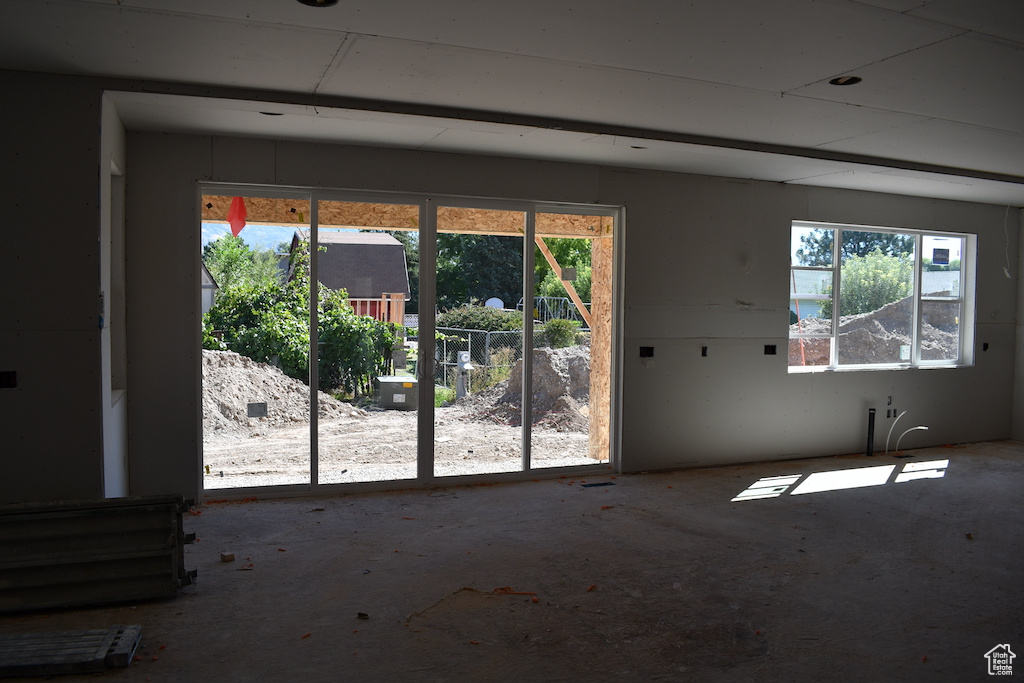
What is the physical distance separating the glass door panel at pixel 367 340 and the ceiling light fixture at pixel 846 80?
10.4 ft

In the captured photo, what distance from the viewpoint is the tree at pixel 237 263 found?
208 inches

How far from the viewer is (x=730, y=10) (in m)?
3.01

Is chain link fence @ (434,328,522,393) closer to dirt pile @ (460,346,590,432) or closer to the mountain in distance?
dirt pile @ (460,346,590,432)

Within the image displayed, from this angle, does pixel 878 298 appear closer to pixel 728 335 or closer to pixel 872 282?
pixel 872 282

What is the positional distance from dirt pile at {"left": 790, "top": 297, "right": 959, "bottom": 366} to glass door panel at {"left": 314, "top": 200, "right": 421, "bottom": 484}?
407cm

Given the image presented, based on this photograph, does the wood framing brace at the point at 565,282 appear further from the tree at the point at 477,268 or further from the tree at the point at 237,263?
the tree at the point at 237,263

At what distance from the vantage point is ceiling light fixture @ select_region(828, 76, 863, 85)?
389 centimetres

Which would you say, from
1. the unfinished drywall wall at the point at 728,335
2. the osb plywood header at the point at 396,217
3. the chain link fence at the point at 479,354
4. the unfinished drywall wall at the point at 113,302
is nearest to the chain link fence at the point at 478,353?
the chain link fence at the point at 479,354

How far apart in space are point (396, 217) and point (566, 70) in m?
2.30

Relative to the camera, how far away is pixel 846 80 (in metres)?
3.94

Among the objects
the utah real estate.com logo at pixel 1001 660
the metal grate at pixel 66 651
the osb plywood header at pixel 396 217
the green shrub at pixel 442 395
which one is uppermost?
the osb plywood header at pixel 396 217

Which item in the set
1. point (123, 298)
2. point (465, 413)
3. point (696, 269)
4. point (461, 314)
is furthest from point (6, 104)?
point (696, 269)

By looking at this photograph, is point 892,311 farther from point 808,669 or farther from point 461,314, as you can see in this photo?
point 808,669

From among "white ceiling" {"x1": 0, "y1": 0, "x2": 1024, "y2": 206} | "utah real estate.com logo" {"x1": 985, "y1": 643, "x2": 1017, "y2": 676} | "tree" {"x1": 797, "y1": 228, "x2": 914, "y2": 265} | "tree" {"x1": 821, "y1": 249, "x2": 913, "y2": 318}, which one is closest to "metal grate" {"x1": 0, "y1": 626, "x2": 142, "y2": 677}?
"white ceiling" {"x1": 0, "y1": 0, "x2": 1024, "y2": 206}
